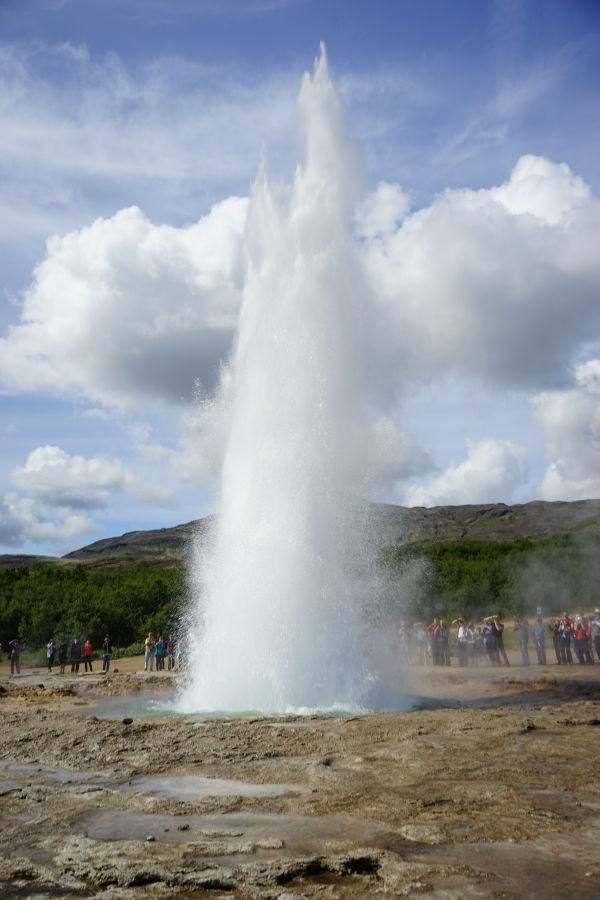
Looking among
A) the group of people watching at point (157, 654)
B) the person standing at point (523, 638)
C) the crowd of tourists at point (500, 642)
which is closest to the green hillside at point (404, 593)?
the group of people watching at point (157, 654)

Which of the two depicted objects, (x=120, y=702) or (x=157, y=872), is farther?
(x=120, y=702)

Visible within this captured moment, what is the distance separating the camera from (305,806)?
680 centimetres

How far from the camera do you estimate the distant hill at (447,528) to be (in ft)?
456

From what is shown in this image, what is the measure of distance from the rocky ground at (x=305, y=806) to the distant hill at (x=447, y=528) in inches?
4327

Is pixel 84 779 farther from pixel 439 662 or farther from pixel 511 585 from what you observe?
pixel 511 585

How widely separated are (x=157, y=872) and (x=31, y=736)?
7013 mm

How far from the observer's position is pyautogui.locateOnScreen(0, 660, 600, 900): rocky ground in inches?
191

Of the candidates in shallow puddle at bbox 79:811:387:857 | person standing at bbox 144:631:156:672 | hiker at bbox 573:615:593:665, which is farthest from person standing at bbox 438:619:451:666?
shallow puddle at bbox 79:811:387:857

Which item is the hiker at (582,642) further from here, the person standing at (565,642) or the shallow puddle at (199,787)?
the shallow puddle at (199,787)

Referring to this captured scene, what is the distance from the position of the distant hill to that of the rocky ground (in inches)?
4327

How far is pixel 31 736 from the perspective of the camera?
36.3 feet

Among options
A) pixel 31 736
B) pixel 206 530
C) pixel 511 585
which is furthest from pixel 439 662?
pixel 511 585

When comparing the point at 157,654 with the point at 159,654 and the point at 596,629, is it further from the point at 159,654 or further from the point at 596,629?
the point at 596,629

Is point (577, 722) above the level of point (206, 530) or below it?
below
